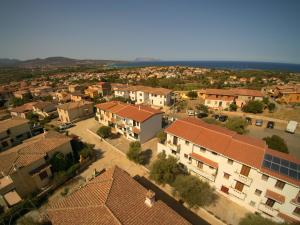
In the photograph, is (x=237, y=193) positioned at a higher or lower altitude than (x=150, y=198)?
lower

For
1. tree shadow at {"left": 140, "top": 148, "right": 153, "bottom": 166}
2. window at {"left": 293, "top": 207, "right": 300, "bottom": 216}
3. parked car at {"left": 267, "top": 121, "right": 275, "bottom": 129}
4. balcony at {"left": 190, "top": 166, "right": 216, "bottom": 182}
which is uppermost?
window at {"left": 293, "top": 207, "right": 300, "bottom": 216}

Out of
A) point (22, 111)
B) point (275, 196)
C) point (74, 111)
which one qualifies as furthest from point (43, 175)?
point (22, 111)

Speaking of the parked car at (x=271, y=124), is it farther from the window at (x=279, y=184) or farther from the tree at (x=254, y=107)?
the window at (x=279, y=184)

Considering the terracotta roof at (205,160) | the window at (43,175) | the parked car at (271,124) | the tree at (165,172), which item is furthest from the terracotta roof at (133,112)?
the parked car at (271,124)

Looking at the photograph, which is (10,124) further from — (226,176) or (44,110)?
(226,176)

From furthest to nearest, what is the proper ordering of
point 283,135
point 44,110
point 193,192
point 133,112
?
point 44,110, point 283,135, point 133,112, point 193,192

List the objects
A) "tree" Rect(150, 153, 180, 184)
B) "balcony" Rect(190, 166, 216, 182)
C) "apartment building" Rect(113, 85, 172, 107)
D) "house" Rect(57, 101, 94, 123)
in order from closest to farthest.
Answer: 1. "balcony" Rect(190, 166, 216, 182)
2. "tree" Rect(150, 153, 180, 184)
3. "house" Rect(57, 101, 94, 123)
4. "apartment building" Rect(113, 85, 172, 107)

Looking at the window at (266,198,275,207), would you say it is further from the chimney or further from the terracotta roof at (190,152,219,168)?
the chimney

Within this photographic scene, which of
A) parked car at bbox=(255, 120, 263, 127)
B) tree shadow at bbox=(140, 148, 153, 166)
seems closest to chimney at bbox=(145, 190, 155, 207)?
tree shadow at bbox=(140, 148, 153, 166)
